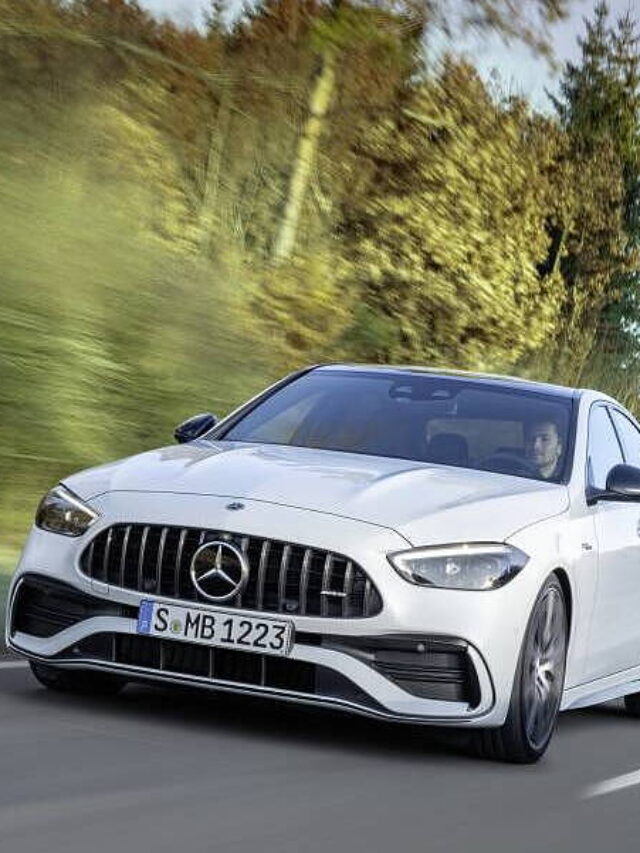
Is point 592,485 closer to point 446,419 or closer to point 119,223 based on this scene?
point 446,419

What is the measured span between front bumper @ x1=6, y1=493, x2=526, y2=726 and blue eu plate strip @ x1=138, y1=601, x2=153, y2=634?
0.03 metres

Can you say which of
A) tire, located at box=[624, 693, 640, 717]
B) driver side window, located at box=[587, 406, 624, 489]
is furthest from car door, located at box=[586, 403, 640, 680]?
tire, located at box=[624, 693, 640, 717]

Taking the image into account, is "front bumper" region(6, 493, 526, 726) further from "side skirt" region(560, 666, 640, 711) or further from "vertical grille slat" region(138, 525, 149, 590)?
"side skirt" region(560, 666, 640, 711)

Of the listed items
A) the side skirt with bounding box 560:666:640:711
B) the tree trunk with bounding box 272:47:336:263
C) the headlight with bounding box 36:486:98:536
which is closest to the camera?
the headlight with bounding box 36:486:98:536

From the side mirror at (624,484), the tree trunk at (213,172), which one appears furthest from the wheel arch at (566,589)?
the tree trunk at (213,172)

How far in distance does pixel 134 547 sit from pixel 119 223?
8162 millimetres

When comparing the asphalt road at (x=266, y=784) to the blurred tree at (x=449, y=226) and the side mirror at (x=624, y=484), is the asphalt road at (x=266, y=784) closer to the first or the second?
the side mirror at (x=624, y=484)

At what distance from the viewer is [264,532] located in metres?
8.07

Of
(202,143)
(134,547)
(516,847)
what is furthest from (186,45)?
(516,847)

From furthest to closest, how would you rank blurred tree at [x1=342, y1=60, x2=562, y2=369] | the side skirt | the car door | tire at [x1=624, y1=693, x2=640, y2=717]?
blurred tree at [x1=342, y1=60, x2=562, y2=369]
tire at [x1=624, y1=693, x2=640, y2=717]
the car door
the side skirt

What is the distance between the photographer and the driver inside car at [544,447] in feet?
30.8

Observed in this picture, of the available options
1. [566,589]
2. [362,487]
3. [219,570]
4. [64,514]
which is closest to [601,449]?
[566,589]

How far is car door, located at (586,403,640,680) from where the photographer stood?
30.6 feet

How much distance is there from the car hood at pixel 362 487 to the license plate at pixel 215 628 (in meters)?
0.47
